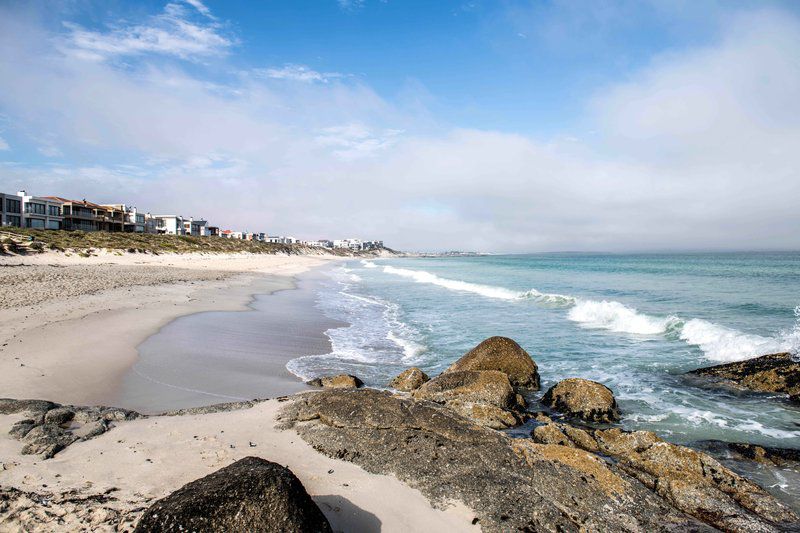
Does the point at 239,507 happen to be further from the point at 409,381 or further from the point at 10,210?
the point at 10,210

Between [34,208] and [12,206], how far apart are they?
3.93 metres

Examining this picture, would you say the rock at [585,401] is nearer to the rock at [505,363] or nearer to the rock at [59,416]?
the rock at [505,363]

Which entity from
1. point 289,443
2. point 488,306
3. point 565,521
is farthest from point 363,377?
point 488,306

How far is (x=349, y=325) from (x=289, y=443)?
1247 cm

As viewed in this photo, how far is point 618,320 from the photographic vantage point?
63.4 feet

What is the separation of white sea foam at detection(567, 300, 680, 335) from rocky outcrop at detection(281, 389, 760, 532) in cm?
1441

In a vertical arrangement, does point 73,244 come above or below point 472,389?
above

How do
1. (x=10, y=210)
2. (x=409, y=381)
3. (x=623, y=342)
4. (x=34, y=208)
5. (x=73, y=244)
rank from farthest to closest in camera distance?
(x=34, y=208) < (x=10, y=210) < (x=73, y=244) < (x=623, y=342) < (x=409, y=381)

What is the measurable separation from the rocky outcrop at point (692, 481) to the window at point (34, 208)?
79.7 m

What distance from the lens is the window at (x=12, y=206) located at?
57.3 metres

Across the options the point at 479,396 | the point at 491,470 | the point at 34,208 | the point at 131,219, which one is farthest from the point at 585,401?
the point at 131,219

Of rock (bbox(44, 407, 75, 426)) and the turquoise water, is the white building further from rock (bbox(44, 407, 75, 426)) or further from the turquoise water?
rock (bbox(44, 407, 75, 426))

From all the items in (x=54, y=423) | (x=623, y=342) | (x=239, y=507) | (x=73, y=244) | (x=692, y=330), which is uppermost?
(x=73, y=244)

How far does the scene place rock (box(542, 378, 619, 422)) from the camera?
8.05m
